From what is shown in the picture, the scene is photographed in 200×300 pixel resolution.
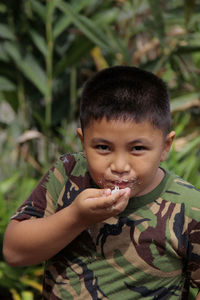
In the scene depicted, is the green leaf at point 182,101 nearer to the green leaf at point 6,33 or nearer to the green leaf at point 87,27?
the green leaf at point 87,27

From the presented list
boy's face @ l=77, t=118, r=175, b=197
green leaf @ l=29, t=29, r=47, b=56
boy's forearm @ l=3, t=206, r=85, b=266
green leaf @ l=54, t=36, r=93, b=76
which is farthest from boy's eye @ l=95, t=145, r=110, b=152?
green leaf @ l=29, t=29, r=47, b=56

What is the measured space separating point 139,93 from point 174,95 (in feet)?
4.40

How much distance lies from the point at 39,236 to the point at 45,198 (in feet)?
0.29

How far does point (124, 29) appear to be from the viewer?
2453 millimetres

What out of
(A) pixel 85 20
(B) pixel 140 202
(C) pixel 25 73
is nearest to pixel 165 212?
(B) pixel 140 202

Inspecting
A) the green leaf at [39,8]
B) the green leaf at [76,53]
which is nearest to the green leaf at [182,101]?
the green leaf at [76,53]

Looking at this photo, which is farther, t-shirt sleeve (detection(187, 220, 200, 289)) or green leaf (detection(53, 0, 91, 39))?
green leaf (detection(53, 0, 91, 39))

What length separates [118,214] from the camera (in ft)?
2.91

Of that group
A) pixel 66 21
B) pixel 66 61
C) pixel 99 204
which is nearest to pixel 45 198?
pixel 99 204

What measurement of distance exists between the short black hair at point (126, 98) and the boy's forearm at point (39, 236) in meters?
0.17

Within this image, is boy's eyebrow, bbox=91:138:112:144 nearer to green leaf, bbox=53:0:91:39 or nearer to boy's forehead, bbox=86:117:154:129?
boy's forehead, bbox=86:117:154:129

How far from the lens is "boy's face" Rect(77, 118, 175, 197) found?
802 millimetres

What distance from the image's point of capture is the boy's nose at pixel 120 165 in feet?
2.60

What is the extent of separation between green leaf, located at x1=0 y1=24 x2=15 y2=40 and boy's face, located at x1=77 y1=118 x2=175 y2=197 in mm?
1551
